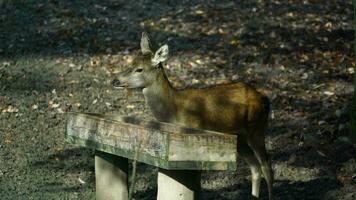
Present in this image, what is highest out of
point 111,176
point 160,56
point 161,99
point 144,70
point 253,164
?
point 160,56

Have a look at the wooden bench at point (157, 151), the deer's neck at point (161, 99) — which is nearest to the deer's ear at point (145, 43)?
the deer's neck at point (161, 99)

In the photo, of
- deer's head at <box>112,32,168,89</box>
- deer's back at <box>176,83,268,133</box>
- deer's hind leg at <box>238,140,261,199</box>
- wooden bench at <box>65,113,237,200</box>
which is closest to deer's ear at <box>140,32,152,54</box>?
deer's head at <box>112,32,168,89</box>

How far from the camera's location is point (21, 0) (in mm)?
15672

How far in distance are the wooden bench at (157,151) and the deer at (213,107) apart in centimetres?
131

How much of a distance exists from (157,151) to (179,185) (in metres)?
0.36

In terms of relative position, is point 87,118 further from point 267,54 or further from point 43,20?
point 43,20

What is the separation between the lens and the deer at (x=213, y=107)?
866 cm

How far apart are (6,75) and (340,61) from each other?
507cm

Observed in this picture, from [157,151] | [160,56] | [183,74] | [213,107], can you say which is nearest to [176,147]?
[157,151]

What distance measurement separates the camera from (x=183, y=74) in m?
12.8

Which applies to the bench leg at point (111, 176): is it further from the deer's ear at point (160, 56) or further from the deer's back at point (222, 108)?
the deer's ear at point (160, 56)

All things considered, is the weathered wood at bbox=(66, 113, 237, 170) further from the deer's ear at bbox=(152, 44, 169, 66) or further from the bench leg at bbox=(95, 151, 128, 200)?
the deer's ear at bbox=(152, 44, 169, 66)

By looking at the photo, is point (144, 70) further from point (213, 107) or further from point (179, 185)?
point (179, 185)

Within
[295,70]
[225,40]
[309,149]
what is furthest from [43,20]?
[309,149]
